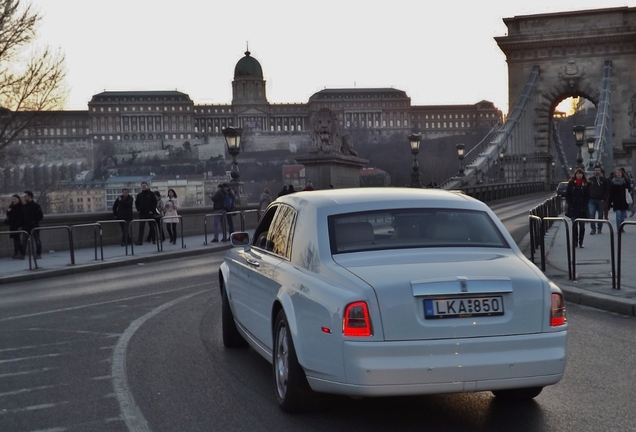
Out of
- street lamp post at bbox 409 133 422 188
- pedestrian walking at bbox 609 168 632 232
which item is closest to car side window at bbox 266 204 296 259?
pedestrian walking at bbox 609 168 632 232

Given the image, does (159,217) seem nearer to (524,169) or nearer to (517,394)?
(517,394)

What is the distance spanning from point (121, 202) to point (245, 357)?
1886 centimetres

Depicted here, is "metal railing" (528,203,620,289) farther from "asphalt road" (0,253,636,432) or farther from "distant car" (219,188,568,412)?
"distant car" (219,188,568,412)

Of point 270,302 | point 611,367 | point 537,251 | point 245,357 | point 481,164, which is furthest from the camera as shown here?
point 481,164

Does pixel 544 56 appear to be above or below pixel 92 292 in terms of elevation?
above

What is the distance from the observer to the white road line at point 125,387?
6.32m

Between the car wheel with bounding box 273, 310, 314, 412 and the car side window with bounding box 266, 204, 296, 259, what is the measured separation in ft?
2.49

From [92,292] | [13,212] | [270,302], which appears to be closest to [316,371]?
[270,302]

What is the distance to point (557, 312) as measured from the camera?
6043 millimetres

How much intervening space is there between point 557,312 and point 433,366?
3.13ft

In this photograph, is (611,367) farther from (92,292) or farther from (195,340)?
(92,292)

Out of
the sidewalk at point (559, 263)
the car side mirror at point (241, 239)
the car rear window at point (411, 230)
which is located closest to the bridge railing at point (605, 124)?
the sidewalk at point (559, 263)

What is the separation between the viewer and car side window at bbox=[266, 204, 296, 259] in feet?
23.9

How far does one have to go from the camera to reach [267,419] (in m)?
6.29
